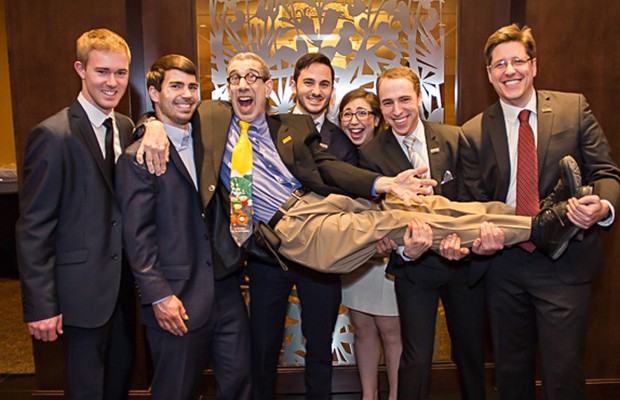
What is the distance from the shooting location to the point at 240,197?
232 centimetres

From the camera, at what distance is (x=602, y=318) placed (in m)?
3.23

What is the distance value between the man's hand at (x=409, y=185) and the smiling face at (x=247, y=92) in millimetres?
664

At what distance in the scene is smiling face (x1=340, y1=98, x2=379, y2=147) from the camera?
9.63 feet

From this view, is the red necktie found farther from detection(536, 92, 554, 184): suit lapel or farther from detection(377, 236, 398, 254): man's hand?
detection(377, 236, 398, 254): man's hand

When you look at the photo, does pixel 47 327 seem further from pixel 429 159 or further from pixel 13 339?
pixel 13 339

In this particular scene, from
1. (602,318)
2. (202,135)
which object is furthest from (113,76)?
(602,318)

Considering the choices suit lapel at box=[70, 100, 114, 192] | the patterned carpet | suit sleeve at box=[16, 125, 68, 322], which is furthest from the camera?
the patterned carpet

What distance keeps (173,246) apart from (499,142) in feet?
4.74

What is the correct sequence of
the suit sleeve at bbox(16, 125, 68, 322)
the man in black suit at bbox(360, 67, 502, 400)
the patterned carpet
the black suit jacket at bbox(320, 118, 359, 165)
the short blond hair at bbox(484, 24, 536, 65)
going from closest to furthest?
the suit sleeve at bbox(16, 125, 68, 322) < the short blond hair at bbox(484, 24, 536, 65) < the man in black suit at bbox(360, 67, 502, 400) < the black suit jacket at bbox(320, 118, 359, 165) < the patterned carpet

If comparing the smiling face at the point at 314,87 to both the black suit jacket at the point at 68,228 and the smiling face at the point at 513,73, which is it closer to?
the smiling face at the point at 513,73

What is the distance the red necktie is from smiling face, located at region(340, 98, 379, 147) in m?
0.81

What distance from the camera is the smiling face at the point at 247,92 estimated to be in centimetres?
240

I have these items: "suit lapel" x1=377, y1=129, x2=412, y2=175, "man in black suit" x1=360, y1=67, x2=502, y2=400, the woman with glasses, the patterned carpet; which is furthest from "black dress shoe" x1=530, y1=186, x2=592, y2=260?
the patterned carpet

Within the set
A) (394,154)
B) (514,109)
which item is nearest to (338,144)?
(394,154)
